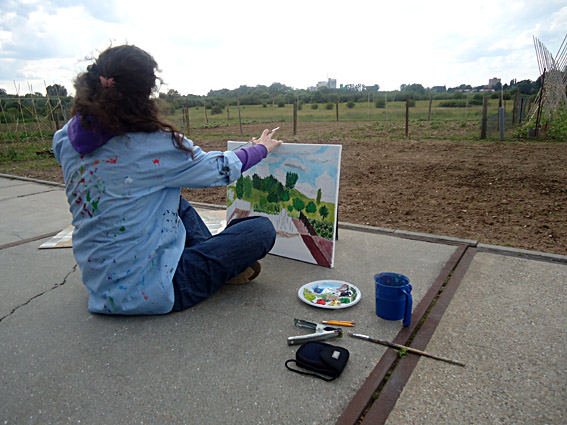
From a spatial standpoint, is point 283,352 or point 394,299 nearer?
point 283,352

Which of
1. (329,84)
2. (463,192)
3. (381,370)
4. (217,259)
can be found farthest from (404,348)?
(329,84)

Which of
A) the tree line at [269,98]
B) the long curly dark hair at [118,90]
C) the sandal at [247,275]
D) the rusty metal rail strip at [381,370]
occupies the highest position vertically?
the tree line at [269,98]

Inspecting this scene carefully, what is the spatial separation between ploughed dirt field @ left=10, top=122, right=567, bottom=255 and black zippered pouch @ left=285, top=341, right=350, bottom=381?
2.21m

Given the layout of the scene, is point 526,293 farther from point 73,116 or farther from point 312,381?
point 73,116

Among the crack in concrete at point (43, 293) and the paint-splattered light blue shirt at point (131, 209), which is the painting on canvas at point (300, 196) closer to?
the paint-splattered light blue shirt at point (131, 209)

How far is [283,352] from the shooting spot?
6.87ft

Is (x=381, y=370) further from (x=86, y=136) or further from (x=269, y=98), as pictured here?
(x=269, y=98)

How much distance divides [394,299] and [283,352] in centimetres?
69

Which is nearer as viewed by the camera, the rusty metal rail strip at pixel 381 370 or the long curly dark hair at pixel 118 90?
the rusty metal rail strip at pixel 381 370

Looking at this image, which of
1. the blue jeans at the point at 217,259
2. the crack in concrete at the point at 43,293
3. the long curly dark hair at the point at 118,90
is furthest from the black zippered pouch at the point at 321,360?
the crack in concrete at the point at 43,293

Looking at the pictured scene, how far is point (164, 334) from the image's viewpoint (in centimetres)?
228

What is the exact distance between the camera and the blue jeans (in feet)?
8.02

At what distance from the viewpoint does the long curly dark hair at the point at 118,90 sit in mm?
2039

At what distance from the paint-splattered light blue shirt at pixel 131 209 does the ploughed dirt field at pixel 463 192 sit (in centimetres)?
237
